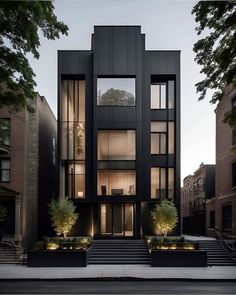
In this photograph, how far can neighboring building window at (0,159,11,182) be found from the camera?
36219 mm

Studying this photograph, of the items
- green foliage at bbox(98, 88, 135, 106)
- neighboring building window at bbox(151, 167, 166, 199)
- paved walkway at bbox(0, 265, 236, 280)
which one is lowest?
paved walkway at bbox(0, 265, 236, 280)

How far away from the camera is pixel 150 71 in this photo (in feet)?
131

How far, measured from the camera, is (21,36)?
17.4m

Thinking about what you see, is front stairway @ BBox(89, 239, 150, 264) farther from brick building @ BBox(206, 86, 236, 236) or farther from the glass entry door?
brick building @ BBox(206, 86, 236, 236)

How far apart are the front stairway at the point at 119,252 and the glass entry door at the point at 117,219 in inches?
98.7

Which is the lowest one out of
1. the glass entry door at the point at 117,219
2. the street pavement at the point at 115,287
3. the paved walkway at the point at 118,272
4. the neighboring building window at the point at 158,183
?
the paved walkway at the point at 118,272

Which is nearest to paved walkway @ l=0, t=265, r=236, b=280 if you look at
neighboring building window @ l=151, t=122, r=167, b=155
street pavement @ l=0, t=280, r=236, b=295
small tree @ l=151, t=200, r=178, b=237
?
street pavement @ l=0, t=280, r=236, b=295

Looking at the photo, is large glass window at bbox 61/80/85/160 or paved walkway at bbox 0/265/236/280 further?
large glass window at bbox 61/80/85/160

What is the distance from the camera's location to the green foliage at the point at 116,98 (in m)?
38.8

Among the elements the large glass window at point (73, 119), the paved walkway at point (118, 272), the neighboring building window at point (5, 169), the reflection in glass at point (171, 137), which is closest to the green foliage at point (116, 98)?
the large glass window at point (73, 119)

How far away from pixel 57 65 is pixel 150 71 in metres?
7.98

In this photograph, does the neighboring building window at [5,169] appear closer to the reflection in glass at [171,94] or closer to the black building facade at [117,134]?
the black building facade at [117,134]

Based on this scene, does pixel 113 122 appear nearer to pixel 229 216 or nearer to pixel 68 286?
pixel 229 216

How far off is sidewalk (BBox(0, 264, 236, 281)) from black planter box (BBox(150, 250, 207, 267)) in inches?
28.4
